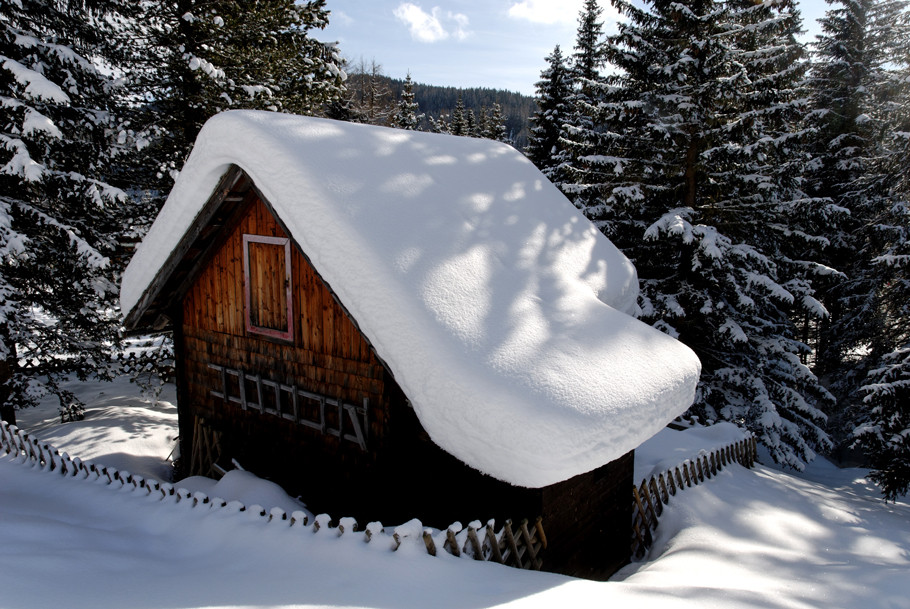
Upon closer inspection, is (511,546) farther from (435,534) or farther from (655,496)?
(655,496)

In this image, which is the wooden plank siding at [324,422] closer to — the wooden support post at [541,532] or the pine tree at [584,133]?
the wooden support post at [541,532]

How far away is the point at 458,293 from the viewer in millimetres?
4980

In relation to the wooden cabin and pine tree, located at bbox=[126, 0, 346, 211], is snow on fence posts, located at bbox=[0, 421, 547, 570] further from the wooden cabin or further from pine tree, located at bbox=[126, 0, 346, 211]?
pine tree, located at bbox=[126, 0, 346, 211]

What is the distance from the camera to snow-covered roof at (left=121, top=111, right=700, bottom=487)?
4.18 metres

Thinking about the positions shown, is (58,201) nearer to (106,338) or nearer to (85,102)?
(85,102)

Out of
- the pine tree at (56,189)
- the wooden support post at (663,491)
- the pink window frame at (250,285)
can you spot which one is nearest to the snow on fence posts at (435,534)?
the pink window frame at (250,285)

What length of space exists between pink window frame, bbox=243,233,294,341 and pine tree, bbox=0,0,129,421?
13.8 ft

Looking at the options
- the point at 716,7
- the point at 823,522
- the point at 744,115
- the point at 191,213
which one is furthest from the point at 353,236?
the point at 716,7

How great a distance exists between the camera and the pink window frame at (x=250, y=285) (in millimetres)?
6668

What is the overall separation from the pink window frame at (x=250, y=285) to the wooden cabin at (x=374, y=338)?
0.10 ft

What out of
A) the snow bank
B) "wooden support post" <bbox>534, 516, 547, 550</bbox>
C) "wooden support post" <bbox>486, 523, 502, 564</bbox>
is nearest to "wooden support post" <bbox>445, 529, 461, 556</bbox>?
"wooden support post" <bbox>486, 523, 502, 564</bbox>

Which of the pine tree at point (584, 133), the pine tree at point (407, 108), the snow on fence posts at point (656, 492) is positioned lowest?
the snow on fence posts at point (656, 492)

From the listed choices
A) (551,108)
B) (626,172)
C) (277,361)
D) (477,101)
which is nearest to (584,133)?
(626,172)

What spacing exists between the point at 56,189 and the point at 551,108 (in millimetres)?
18359
